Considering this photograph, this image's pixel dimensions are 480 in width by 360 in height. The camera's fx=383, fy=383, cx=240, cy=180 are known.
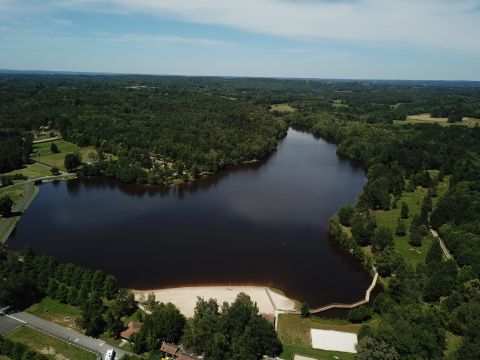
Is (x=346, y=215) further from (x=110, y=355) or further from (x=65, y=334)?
(x=65, y=334)

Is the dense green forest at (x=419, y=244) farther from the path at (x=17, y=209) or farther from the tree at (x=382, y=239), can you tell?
the path at (x=17, y=209)

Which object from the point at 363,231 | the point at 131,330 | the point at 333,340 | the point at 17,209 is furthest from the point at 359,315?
the point at 17,209

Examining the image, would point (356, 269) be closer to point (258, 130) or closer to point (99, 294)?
point (99, 294)

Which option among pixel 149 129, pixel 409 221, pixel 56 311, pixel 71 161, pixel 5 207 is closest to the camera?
pixel 56 311

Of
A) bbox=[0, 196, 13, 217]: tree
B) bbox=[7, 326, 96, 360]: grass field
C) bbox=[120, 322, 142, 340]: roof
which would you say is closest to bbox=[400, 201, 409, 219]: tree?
bbox=[120, 322, 142, 340]: roof

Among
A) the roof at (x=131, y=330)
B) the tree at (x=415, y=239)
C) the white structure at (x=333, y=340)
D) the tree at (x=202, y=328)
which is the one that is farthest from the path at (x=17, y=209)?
the tree at (x=415, y=239)

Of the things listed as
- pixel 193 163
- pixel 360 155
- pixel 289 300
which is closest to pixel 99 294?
pixel 289 300
